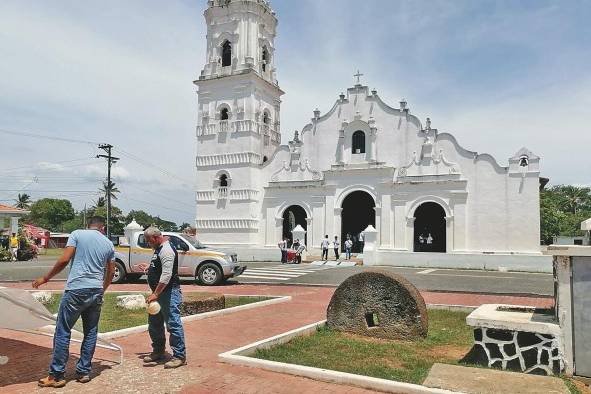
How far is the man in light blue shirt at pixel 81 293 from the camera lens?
490 cm

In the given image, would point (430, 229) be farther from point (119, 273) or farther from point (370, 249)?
point (119, 273)

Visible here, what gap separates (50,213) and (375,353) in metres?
79.6

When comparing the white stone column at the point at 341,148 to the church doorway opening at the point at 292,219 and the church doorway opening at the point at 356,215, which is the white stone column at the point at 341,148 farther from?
the church doorway opening at the point at 292,219

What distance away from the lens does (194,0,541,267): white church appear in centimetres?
2669

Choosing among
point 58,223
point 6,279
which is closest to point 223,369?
point 6,279

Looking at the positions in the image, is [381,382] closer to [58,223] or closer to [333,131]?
[333,131]

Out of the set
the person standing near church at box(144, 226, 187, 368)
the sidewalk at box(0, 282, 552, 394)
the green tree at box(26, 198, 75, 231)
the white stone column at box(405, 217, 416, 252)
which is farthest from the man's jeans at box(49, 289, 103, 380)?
the green tree at box(26, 198, 75, 231)

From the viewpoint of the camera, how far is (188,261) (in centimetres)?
1405

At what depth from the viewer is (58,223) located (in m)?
78.6

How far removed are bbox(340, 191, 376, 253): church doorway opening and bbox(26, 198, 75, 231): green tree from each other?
197 feet

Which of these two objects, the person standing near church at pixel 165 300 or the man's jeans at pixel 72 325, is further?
the person standing near church at pixel 165 300

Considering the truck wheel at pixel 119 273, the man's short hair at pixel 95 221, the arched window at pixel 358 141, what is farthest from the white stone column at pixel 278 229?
the man's short hair at pixel 95 221

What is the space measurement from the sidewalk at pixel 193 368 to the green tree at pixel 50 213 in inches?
2999

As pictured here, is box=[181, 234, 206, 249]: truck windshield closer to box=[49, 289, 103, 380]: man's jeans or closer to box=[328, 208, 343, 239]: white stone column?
box=[49, 289, 103, 380]: man's jeans
